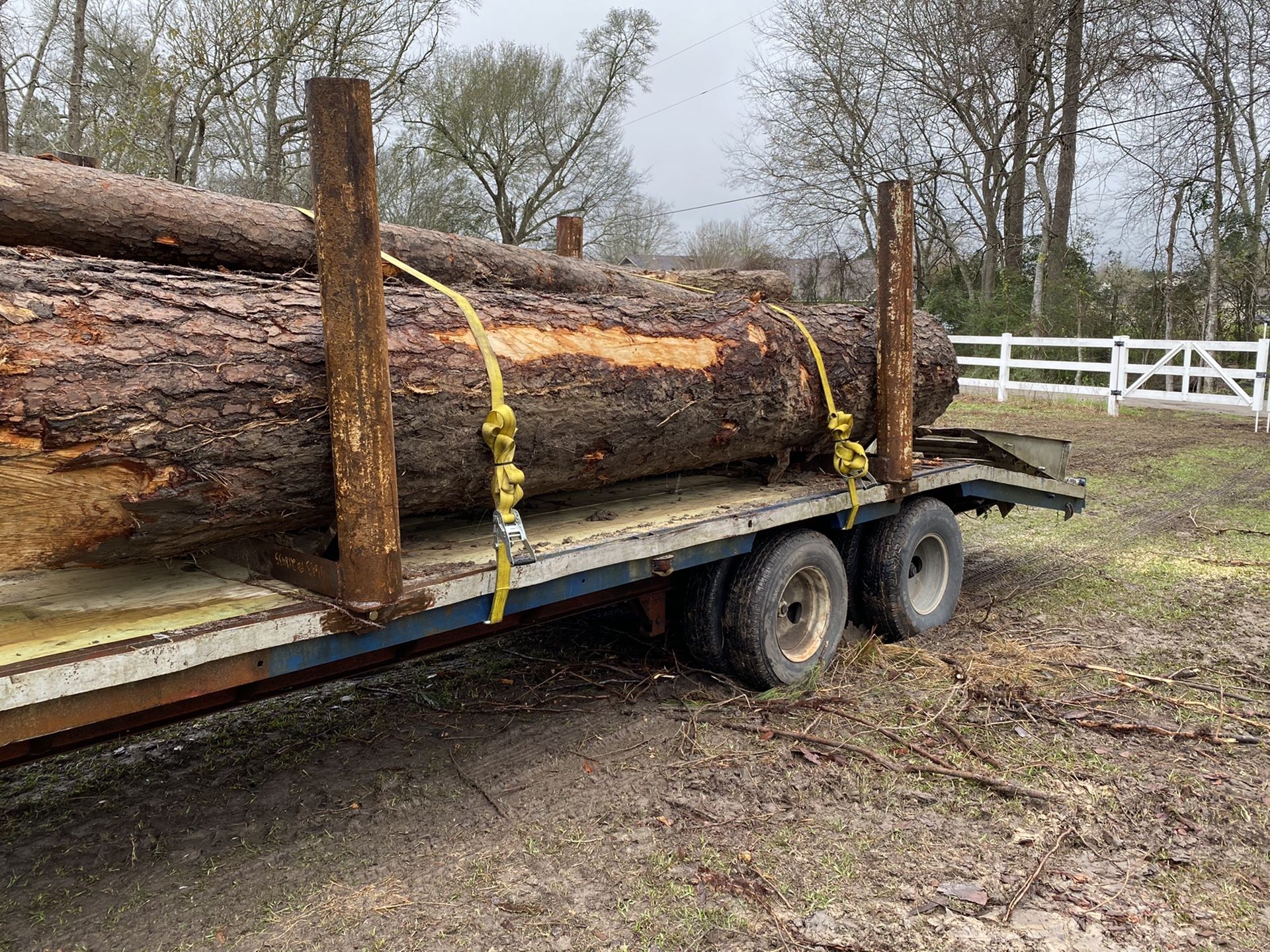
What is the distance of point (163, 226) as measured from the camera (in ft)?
13.1

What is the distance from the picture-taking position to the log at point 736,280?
690 cm

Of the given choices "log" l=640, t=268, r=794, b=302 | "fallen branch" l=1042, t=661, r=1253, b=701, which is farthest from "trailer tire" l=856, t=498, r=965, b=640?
"log" l=640, t=268, r=794, b=302

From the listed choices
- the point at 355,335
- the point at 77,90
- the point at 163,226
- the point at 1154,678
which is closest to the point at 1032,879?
the point at 1154,678

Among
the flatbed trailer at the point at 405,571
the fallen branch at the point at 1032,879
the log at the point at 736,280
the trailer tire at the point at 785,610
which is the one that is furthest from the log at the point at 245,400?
the log at the point at 736,280

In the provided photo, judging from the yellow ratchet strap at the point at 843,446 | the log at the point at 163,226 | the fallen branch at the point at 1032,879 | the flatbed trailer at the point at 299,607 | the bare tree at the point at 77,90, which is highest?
the bare tree at the point at 77,90

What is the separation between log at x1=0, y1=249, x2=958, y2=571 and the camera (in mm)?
2574

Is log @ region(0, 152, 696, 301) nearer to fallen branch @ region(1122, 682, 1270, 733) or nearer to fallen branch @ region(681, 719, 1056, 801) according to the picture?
fallen branch @ region(681, 719, 1056, 801)

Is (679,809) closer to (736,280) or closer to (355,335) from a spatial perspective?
(355,335)

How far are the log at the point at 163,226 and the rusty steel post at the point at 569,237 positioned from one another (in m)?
2.50

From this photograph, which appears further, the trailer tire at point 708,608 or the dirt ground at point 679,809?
the trailer tire at point 708,608

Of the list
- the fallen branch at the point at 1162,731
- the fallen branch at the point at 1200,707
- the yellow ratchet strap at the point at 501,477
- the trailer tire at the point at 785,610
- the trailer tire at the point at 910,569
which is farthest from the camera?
the trailer tire at the point at 910,569

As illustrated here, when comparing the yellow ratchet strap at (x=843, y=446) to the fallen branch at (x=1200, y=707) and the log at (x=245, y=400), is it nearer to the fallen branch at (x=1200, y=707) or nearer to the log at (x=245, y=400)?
the log at (x=245, y=400)

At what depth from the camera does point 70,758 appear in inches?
157

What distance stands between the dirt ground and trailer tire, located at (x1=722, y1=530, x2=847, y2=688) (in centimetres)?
18
